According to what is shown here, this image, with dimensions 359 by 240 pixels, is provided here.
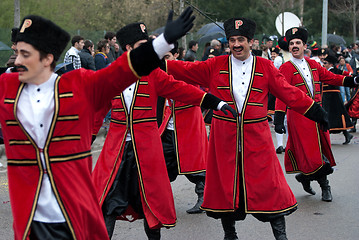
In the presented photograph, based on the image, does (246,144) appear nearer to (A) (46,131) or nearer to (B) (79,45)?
(A) (46,131)

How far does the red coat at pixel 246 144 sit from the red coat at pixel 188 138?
4.51ft

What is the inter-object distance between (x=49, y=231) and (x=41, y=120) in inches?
Answer: 24.1

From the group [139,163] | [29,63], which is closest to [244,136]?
[139,163]

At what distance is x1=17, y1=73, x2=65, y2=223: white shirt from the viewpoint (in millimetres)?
3398

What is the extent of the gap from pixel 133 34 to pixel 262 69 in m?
1.16

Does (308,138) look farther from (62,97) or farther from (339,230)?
(62,97)

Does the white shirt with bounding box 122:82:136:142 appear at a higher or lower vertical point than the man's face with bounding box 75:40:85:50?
lower

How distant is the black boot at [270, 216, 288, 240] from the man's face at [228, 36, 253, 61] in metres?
1.42

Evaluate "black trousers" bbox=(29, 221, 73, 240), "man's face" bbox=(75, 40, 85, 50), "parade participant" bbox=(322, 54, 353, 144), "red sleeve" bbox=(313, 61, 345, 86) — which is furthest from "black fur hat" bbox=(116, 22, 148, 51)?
"parade participant" bbox=(322, 54, 353, 144)

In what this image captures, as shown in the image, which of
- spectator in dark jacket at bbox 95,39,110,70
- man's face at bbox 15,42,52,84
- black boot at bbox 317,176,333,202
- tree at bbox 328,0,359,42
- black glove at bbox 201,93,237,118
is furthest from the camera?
tree at bbox 328,0,359,42


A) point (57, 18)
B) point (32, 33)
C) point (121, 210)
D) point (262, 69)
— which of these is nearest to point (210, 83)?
point (262, 69)

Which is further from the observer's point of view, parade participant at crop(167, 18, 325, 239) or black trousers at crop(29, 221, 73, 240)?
parade participant at crop(167, 18, 325, 239)

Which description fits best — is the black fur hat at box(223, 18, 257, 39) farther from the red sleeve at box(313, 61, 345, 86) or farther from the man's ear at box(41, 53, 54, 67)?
the man's ear at box(41, 53, 54, 67)

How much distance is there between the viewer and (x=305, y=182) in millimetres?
7668
